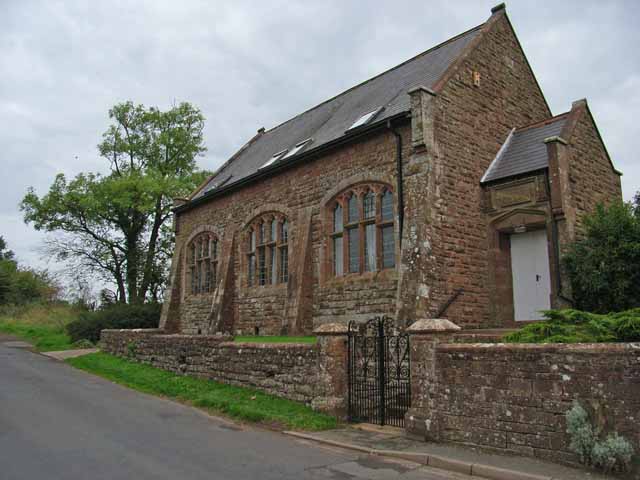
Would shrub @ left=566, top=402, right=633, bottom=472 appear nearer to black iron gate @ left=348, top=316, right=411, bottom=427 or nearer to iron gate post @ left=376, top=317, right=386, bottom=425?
black iron gate @ left=348, top=316, right=411, bottom=427

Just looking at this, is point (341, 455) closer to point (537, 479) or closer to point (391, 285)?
point (537, 479)

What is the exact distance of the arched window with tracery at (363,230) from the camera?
15070mm

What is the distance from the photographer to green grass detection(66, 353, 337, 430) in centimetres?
1012

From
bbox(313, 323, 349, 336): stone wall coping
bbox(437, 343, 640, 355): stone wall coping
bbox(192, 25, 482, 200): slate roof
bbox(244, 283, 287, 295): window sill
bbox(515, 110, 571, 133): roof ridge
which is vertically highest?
bbox(192, 25, 482, 200): slate roof

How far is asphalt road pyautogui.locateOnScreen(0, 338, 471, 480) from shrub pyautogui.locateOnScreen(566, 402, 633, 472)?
5.24 feet

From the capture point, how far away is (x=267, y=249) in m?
20.0

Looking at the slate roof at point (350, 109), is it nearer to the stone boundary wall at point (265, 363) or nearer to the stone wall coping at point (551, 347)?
the stone boundary wall at point (265, 363)

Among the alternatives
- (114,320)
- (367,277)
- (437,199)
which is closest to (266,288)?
(367,277)

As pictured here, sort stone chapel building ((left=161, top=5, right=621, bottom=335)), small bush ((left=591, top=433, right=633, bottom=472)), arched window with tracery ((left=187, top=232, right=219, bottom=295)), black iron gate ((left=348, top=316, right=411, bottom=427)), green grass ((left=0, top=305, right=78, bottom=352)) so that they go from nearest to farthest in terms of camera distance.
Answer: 1. small bush ((left=591, top=433, right=633, bottom=472))
2. black iron gate ((left=348, top=316, right=411, bottom=427))
3. stone chapel building ((left=161, top=5, right=621, bottom=335))
4. arched window with tracery ((left=187, top=232, right=219, bottom=295))
5. green grass ((left=0, top=305, right=78, bottom=352))

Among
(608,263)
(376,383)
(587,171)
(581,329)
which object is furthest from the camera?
(587,171)

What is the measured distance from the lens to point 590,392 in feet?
21.8

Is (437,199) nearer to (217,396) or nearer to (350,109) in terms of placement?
(217,396)

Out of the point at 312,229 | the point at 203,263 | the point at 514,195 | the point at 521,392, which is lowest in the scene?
the point at 521,392

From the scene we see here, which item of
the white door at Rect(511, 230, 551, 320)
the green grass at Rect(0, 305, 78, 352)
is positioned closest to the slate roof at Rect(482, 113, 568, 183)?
the white door at Rect(511, 230, 551, 320)
